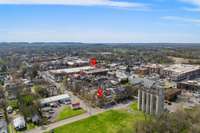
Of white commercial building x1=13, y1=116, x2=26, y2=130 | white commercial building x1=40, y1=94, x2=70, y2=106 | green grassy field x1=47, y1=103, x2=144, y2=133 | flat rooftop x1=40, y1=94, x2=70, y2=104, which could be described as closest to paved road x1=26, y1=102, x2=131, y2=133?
green grassy field x1=47, y1=103, x2=144, y2=133

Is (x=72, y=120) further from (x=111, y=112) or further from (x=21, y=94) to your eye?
(x=21, y=94)

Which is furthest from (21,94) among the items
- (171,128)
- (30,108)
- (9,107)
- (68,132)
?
(171,128)

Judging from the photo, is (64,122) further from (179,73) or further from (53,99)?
(179,73)

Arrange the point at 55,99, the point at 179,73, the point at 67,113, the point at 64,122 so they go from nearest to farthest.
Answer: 1. the point at 64,122
2. the point at 67,113
3. the point at 55,99
4. the point at 179,73

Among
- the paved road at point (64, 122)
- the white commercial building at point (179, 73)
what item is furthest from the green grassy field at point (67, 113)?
the white commercial building at point (179, 73)

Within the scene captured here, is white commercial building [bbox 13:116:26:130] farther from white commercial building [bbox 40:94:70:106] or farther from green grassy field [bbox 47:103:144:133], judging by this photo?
white commercial building [bbox 40:94:70:106]

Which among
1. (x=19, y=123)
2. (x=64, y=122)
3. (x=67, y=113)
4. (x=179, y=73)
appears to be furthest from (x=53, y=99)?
(x=179, y=73)
